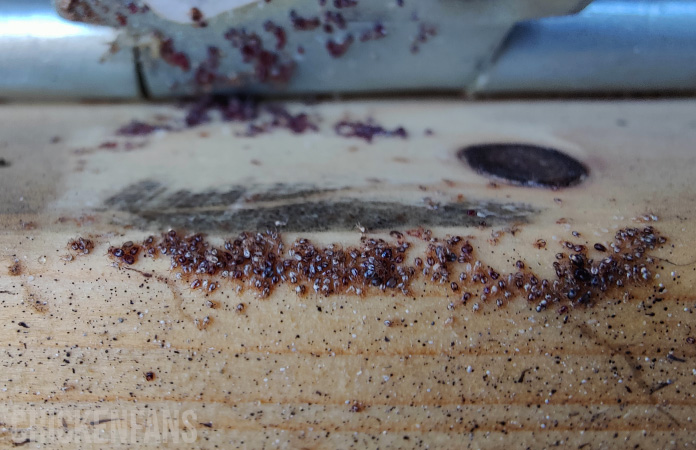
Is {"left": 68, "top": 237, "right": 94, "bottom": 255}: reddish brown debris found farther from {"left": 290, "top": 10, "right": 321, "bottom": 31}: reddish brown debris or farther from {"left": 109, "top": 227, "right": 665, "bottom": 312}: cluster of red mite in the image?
{"left": 290, "top": 10, "right": 321, "bottom": 31}: reddish brown debris

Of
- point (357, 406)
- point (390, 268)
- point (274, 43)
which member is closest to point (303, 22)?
point (274, 43)

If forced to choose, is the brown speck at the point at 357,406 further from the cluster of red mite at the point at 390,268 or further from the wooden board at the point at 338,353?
the cluster of red mite at the point at 390,268

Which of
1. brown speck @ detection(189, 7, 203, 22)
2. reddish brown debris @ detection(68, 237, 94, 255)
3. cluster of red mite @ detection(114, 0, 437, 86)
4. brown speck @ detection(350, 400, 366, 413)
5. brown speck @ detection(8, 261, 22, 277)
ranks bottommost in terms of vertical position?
brown speck @ detection(350, 400, 366, 413)

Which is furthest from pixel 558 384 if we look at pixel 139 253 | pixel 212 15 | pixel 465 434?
pixel 212 15

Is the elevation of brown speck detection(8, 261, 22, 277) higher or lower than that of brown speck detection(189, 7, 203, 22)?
lower

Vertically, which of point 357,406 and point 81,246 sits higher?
point 81,246

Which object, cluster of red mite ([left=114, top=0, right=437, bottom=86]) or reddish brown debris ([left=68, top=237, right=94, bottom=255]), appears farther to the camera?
cluster of red mite ([left=114, top=0, right=437, bottom=86])

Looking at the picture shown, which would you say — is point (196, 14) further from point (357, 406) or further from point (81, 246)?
point (357, 406)

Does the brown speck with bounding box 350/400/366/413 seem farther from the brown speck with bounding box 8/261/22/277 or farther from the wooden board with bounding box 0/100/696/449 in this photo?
the brown speck with bounding box 8/261/22/277

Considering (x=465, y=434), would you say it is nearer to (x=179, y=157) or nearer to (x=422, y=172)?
(x=422, y=172)

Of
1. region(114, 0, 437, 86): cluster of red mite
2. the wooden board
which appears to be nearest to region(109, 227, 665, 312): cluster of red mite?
the wooden board
